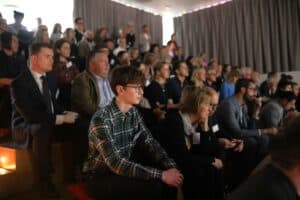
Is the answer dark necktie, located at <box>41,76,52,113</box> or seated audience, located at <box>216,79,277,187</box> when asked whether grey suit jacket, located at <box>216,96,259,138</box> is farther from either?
dark necktie, located at <box>41,76,52,113</box>

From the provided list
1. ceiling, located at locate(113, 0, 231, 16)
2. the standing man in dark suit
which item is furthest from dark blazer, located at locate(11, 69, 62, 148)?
ceiling, located at locate(113, 0, 231, 16)

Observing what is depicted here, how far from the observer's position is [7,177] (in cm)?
227

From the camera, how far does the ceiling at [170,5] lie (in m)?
8.23

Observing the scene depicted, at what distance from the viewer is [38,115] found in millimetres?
2352

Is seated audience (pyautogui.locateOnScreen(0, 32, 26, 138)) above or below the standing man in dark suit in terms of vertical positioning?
above

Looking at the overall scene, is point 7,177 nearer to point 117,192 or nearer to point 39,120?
point 39,120

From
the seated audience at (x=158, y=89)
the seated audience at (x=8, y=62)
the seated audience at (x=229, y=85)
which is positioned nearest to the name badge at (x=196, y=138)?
the seated audience at (x=158, y=89)

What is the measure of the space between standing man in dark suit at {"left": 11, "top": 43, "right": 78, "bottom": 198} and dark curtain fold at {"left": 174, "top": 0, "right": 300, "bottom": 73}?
621 cm

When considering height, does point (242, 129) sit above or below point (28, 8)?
below

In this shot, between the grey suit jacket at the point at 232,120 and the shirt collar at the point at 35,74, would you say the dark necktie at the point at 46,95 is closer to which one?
the shirt collar at the point at 35,74

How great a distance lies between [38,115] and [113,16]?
598cm

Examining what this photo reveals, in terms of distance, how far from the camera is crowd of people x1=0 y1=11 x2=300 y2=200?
158cm

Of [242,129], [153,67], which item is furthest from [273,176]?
[153,67]

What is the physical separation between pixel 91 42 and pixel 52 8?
5.03 feet
